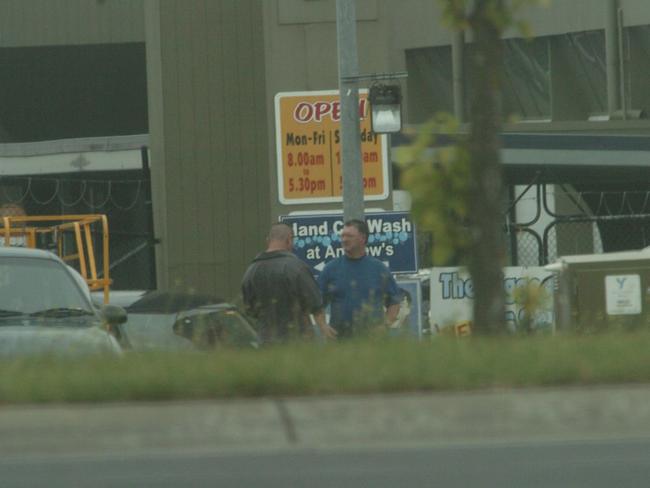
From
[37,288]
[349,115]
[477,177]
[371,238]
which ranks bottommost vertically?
[37,288]

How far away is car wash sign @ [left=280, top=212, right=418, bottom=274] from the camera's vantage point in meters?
16.5

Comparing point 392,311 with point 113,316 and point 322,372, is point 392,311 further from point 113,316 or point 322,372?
point 322,372

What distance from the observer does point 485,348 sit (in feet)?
24.8

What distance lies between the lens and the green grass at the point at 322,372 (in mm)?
6648

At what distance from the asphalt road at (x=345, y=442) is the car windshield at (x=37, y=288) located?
425 centimetres

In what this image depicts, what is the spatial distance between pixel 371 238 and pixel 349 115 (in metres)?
1.37

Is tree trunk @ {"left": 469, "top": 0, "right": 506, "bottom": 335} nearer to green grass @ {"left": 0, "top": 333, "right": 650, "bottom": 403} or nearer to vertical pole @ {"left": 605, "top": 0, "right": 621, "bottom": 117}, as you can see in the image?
green grass @ {"left": 0, "top": 333, "right": 650, "bottom": 403}

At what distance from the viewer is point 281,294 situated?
38.0ft

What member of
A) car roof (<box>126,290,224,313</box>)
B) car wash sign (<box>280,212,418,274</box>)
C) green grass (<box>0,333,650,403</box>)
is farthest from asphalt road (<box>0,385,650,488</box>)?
car wash sign (<box>280,212,418,274</box>)

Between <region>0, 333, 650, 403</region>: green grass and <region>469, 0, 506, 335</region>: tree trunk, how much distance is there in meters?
0.45

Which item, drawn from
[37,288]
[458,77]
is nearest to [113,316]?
[37,288]

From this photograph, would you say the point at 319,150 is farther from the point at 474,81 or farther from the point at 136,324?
the point at 474,81

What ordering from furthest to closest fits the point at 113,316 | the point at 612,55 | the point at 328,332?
the point at 612,55 → the point at 328,332 → the point at 113,316

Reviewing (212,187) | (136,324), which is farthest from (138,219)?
(136,324)
